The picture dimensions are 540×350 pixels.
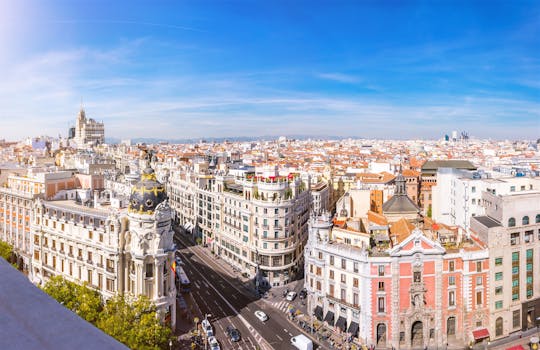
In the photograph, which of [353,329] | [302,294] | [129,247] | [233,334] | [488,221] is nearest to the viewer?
[129,247]

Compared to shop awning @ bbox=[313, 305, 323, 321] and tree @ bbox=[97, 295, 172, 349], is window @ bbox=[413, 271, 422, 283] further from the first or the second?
tree @ bbox=[97, 295, 172, 349]

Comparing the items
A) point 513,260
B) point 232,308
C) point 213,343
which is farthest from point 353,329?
A: point 513,260

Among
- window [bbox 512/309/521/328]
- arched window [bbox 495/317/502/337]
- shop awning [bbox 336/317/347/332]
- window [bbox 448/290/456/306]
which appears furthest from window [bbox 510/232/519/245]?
shop awning [bbox 336/317/347/332]

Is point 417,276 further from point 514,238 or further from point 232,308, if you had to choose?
point 232,308

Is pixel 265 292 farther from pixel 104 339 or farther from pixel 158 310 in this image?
pixel 104 339

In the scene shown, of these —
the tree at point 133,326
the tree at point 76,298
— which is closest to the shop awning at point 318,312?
the tree at point 133,326

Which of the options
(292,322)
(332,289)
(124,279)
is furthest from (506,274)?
(124,279)
